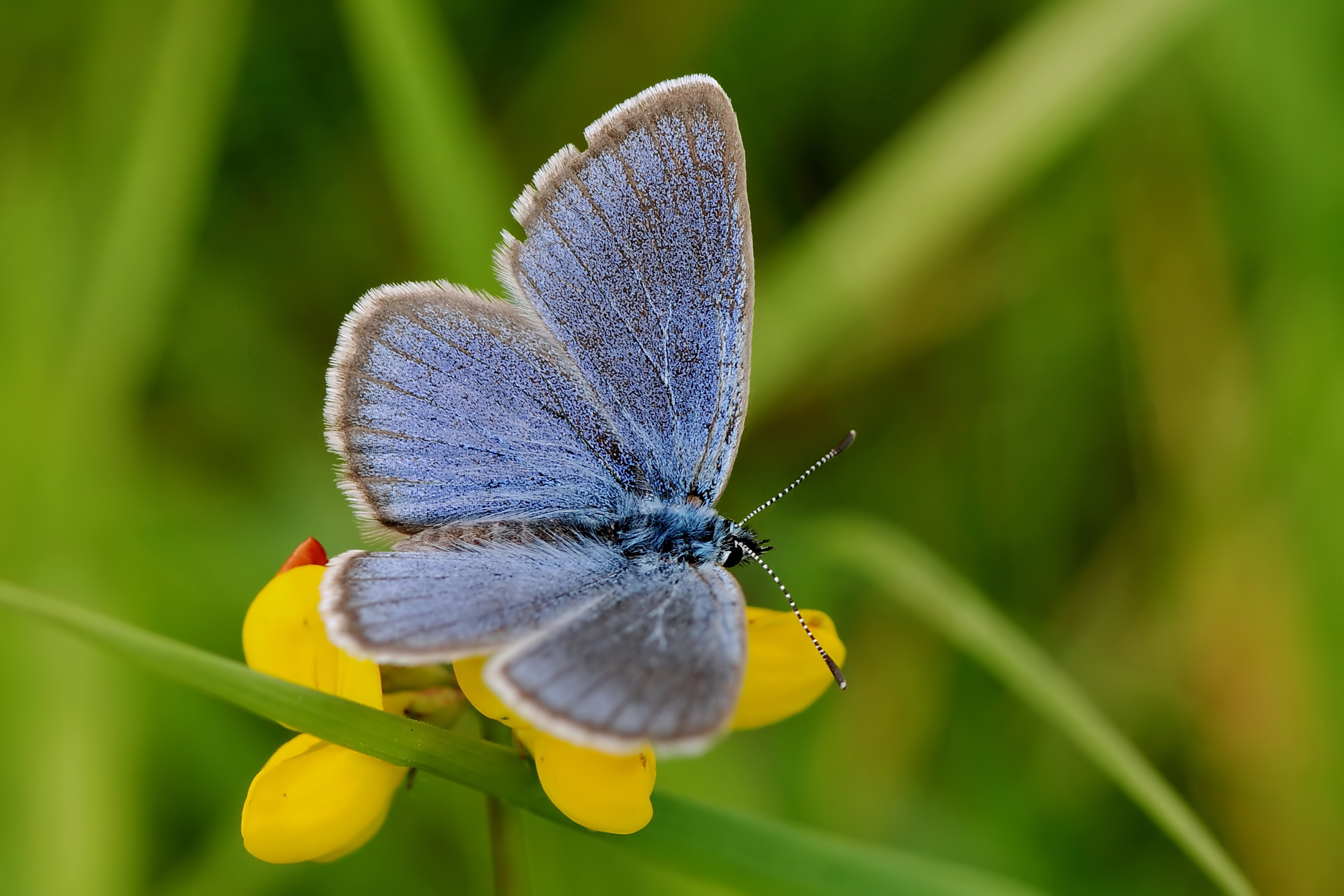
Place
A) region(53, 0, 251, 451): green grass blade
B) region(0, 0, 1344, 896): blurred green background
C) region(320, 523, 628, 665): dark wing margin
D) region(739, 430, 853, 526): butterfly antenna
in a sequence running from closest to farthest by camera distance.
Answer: region(320, 523, 628, 665): dark wing margin, region(739, 430, 853, 526): butterfly antenna, region(0, 0, 1344, 896): blurred green background, region(53, 0, 251, 451): green grass blade

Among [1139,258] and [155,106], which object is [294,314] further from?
[1139,258]

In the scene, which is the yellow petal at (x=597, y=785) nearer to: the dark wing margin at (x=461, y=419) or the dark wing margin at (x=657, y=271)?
the dark wing margin at (x=461, y=419)

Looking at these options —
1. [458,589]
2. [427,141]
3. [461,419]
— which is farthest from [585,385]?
[427,141]

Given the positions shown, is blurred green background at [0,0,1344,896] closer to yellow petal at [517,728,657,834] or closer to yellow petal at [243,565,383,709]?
yellow petal at [243,565,383,709]

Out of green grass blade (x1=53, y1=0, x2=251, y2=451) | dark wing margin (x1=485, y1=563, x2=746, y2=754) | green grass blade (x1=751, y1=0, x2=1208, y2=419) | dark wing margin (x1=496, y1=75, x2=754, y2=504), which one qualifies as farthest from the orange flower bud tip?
green grass blade (x1=751, y1=0, x2=1208, y2=419)

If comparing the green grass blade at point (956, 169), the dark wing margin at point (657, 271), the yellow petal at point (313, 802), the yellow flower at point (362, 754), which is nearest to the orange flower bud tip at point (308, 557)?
the yellow flower at point (362, 754)

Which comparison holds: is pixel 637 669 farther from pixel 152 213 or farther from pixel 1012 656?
pixel 152 213
